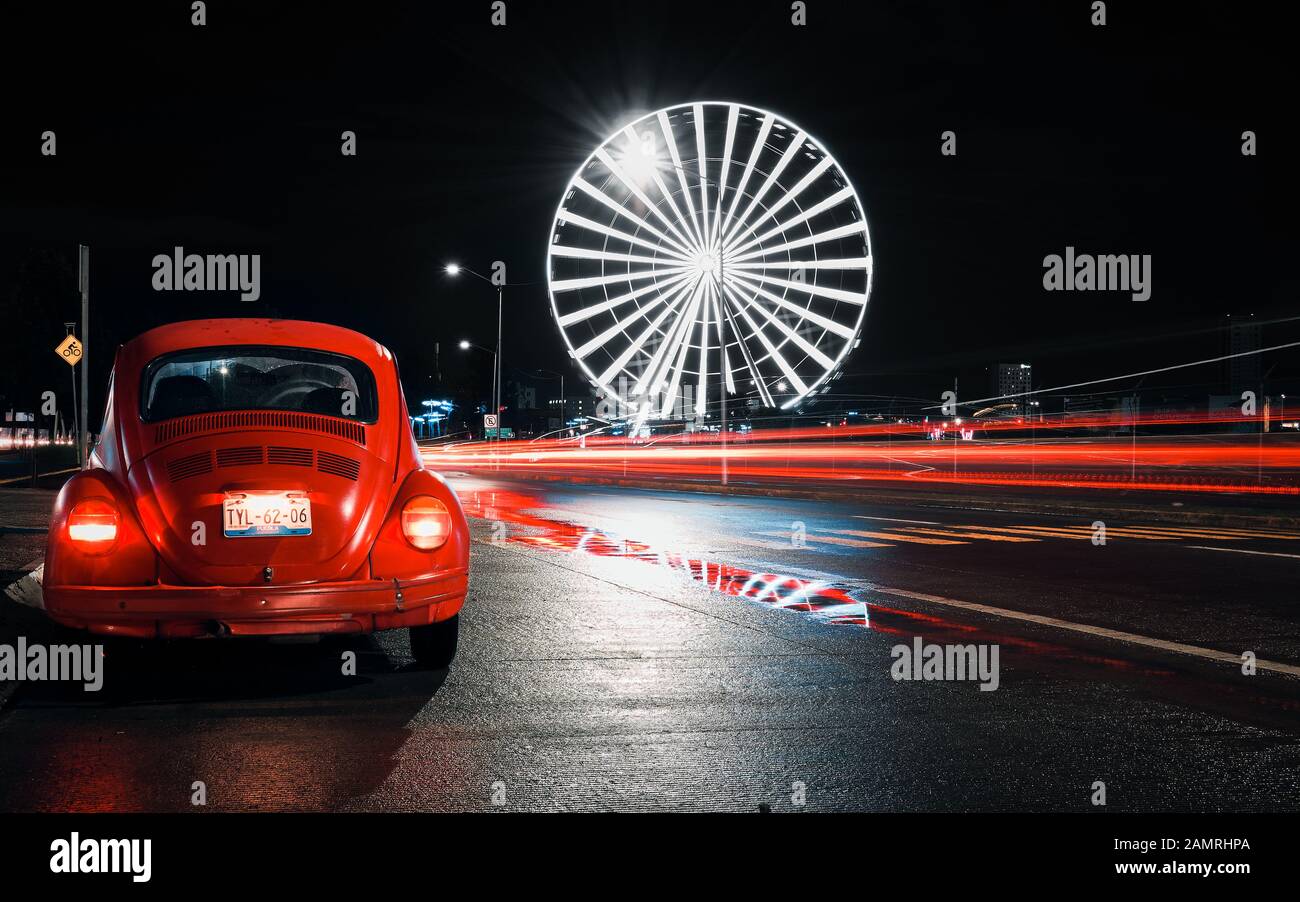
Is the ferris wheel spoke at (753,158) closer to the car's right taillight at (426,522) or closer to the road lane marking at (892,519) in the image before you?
the road lane marking at (892,519)

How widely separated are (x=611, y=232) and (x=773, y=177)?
4990 millimetres

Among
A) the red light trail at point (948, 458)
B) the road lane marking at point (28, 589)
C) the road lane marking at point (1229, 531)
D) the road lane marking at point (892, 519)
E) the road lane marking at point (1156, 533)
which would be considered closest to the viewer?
the road lane marking at point (28, 589)

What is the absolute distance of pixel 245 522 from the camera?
6375mm


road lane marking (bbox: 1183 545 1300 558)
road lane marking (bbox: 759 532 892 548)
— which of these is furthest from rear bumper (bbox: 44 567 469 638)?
road lane marking (bbox: 1183 545 1300 558)

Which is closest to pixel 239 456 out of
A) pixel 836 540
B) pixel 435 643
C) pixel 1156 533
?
pixel 435 643

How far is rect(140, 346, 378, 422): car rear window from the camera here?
7.09 m

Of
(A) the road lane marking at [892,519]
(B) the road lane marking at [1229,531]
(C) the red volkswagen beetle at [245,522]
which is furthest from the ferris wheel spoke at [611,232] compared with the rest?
(C) the red volkswagen beetle at [245,522]

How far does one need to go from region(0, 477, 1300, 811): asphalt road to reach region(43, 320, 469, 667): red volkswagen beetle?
47cm

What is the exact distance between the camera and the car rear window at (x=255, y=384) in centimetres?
709

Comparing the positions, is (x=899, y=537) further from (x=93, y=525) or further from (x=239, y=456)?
(x=93, y=525)

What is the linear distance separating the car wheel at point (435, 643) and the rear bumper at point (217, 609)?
697 millimetres
